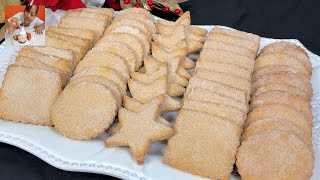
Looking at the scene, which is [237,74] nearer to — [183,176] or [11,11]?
[183,176]

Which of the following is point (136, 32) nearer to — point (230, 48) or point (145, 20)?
point (145, 20)

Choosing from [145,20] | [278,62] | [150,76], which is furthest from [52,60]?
[278,62]

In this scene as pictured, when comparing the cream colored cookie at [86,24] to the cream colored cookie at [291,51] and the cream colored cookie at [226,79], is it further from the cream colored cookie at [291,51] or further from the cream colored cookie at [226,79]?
the cream colored cookie at [291,51]

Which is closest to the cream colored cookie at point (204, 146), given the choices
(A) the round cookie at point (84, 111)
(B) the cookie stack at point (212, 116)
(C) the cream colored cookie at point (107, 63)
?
(B) the cookie stack at point (212, 116)

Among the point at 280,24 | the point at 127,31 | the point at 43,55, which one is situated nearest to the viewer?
the point at 43,55

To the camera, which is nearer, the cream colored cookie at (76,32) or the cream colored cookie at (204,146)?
the cream colored cookie at (204,146)

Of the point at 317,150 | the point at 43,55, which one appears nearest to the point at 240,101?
the point at 317,150

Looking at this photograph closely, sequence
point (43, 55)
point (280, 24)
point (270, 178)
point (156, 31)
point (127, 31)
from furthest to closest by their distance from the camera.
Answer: point (280, 24)
point (156, 31)
point (127, 31)
point (43, 55)
point (270, 178)
